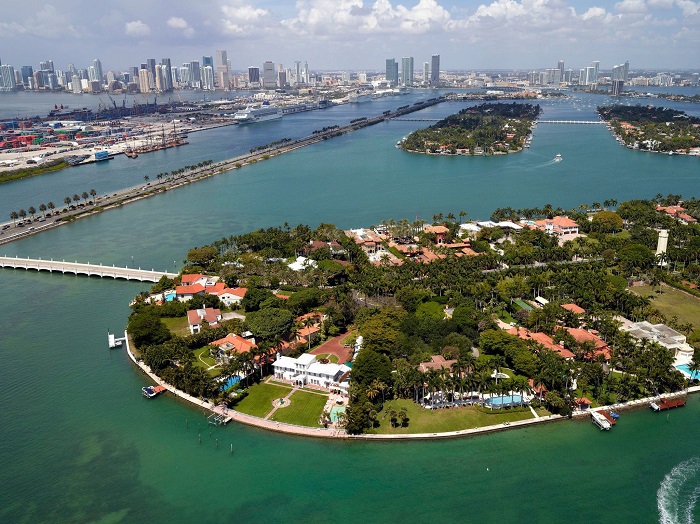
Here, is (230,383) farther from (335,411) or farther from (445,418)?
(445,418)

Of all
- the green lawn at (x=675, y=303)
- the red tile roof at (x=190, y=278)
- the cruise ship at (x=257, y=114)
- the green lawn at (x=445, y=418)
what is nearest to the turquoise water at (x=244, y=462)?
the green lawn at (x=445, y=418)

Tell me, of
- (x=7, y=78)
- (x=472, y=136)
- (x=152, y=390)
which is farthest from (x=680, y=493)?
(x=7, y=78)

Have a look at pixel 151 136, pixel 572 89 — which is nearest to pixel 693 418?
pixel 151 136

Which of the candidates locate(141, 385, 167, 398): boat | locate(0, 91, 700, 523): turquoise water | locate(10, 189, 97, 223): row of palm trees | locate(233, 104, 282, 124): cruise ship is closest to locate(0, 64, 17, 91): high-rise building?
locate(233, 104, 282, 124): cruise ship

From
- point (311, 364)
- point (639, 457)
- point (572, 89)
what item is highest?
point (572, 89)

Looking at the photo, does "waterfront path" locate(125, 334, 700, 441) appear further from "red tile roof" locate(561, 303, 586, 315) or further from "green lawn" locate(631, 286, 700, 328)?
"green lawn" locate(631, 286, 700, 328)

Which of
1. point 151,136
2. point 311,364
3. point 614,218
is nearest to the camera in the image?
point 311,364

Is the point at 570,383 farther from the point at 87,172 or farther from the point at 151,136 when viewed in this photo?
the point at 151,136
